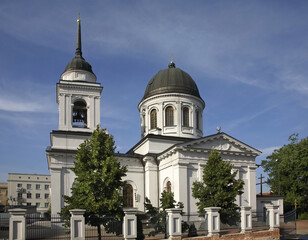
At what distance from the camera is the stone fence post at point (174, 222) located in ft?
56.7

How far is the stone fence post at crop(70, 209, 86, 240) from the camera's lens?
1542 centimetres

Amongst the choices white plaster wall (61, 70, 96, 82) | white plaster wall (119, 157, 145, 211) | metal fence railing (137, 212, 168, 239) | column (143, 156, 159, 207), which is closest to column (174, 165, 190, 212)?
column (143, 156, 159, 207)

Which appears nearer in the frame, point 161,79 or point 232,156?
point 232,156

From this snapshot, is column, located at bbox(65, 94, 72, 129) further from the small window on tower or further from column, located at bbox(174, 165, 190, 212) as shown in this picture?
column, located at bbox(174, 165, 190, 212)

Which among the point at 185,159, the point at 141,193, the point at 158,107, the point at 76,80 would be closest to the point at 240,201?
the point at 185,159

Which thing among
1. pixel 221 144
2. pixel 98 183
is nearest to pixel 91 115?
pixel 221 144

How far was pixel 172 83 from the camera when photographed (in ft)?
111

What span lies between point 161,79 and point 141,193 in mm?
11557

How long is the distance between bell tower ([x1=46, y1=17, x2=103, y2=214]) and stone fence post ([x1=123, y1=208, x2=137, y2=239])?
1127cm

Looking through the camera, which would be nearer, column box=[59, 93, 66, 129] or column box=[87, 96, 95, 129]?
column box=[59, 93, 66, 129]

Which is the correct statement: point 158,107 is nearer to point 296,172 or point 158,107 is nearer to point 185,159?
point 185,159

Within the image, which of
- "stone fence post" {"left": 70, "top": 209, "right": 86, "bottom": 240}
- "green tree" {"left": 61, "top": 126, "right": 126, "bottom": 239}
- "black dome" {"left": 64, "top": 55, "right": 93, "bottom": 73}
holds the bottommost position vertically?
"stone fence post" {"left": 70, "top": 209, "right": 86, "bottom": 240}

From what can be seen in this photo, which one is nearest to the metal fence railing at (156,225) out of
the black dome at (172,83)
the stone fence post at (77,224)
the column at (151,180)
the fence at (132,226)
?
the fence at (132,226)

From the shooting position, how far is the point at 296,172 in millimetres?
40219
